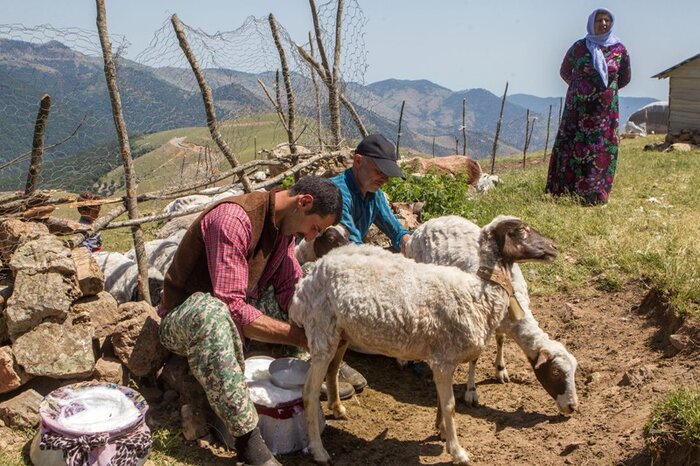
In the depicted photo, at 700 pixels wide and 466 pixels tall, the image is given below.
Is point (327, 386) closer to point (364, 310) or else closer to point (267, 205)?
point (364, 310)

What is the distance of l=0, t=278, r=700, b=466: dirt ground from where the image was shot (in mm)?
4402

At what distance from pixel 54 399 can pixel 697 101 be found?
25.1m

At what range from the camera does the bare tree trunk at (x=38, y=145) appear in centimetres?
572

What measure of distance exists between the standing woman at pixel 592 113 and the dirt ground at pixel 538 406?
416cm

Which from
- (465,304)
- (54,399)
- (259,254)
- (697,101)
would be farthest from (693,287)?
(697,101)

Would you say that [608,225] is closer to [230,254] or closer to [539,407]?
[539,407]

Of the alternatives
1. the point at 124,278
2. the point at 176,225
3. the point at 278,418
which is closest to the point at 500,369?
Result: the point at 278,418

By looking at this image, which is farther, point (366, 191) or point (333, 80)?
Result: point (333, 80)

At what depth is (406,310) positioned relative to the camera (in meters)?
4.17

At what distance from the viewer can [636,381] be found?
492cm

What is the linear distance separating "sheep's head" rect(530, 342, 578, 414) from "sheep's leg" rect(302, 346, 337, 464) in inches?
70.3

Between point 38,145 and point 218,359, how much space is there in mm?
3223

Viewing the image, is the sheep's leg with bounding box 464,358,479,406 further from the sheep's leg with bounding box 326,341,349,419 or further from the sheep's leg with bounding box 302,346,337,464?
the sheep's leg with bounding box 302,346,337,464

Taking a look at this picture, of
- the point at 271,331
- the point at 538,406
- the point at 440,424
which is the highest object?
the point at 271,331
